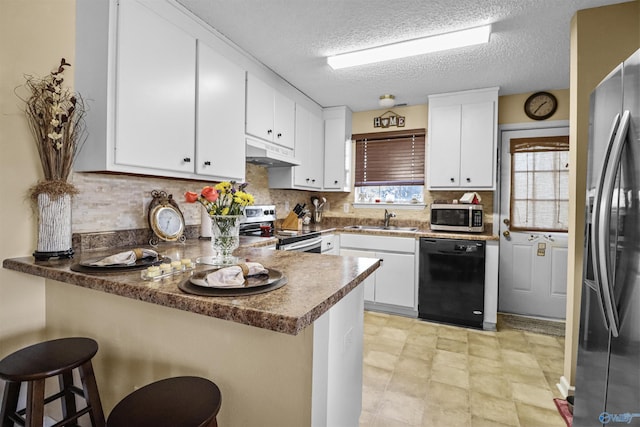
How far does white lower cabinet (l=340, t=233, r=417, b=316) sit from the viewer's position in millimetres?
3381

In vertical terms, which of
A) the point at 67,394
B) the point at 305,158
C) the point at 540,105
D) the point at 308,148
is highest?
the point at 540,105

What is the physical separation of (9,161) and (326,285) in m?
1.66

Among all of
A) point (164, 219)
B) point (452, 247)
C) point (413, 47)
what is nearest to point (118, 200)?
point (164, 219)

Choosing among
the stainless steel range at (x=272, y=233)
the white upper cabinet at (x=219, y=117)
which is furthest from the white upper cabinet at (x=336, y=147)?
the white upper cabinet at (x=219, y=117)

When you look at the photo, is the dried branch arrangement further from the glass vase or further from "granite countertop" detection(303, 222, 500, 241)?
"granite countertop" detection(303, 222, 500, 241)

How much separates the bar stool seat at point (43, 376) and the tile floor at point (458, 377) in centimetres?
136

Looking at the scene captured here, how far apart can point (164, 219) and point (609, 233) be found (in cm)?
239

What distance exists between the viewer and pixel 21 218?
1.54 metres

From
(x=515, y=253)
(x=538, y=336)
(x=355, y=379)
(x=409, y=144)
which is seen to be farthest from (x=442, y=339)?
(x=409, y=144)

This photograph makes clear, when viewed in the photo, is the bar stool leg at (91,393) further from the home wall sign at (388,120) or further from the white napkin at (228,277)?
the home wall sign at (388,120)

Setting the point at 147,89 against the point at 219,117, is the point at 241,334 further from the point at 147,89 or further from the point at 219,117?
the point at 219,117

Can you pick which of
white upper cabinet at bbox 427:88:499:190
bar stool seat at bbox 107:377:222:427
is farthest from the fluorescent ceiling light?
bar stool seat at bbox 107:377:222:427

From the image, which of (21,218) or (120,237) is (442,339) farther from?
(21,218)

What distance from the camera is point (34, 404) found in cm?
110
